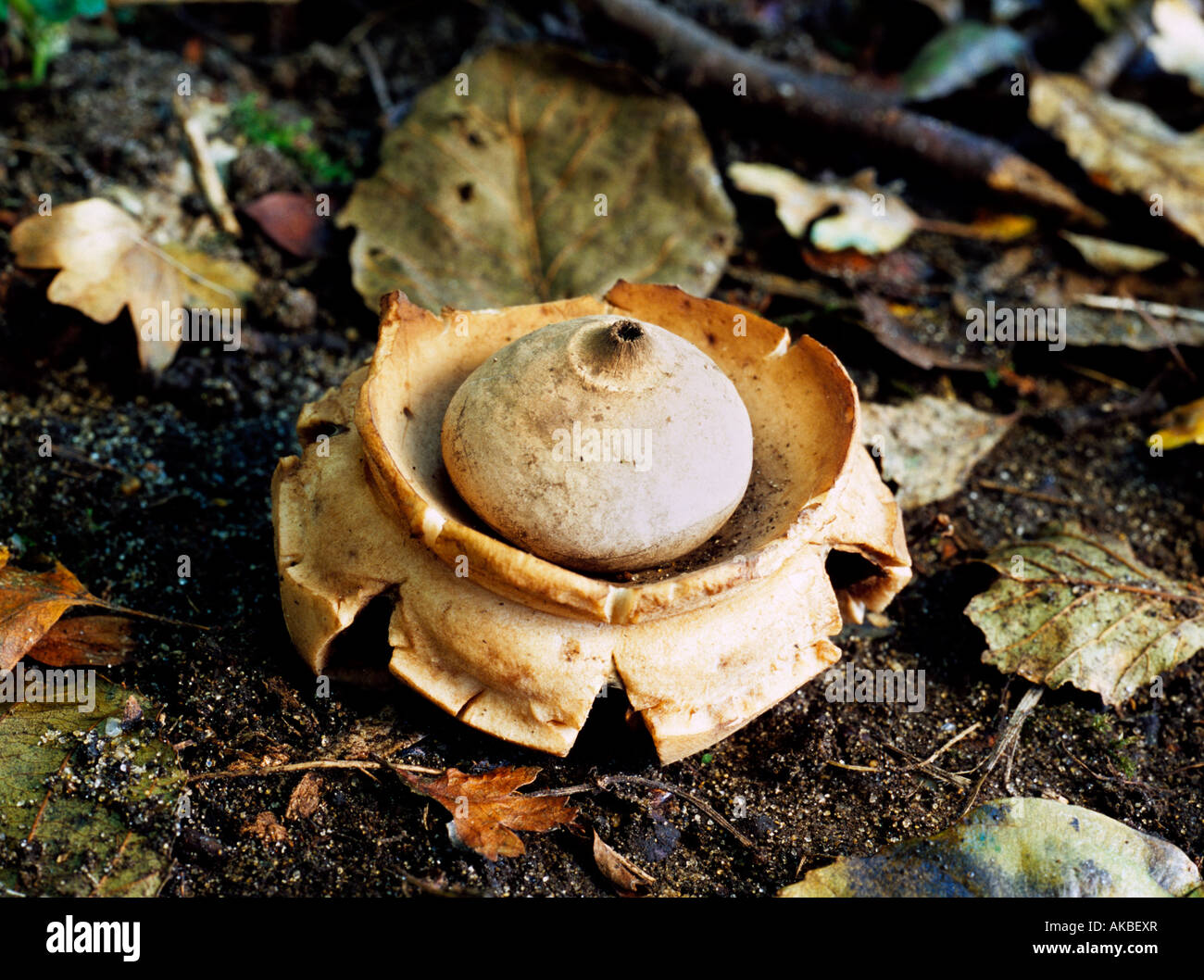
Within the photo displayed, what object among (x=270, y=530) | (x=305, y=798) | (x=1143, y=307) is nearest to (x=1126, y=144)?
(x=1143, y=307)

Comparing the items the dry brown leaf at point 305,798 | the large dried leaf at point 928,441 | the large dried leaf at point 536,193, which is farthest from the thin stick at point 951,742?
the large dried leaf at point 536,193

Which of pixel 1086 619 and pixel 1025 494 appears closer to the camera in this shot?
pixel 1086 619

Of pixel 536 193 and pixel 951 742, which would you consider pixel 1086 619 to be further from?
pixel 536 193

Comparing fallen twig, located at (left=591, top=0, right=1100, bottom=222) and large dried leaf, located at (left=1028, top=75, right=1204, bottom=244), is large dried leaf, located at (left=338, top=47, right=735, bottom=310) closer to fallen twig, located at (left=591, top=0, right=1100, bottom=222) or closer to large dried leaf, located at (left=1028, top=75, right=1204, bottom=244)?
fallen twig, located at (left=591, top=0, right=1100, bottom=222)

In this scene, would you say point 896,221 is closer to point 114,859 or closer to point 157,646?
point 157,646

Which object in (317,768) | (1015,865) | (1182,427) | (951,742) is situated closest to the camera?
(1015,865)

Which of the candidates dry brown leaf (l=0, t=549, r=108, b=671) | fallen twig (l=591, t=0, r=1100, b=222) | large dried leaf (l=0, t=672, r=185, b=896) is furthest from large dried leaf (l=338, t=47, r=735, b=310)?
large dried leaf (l=0, t=672, r=185, b=896)
